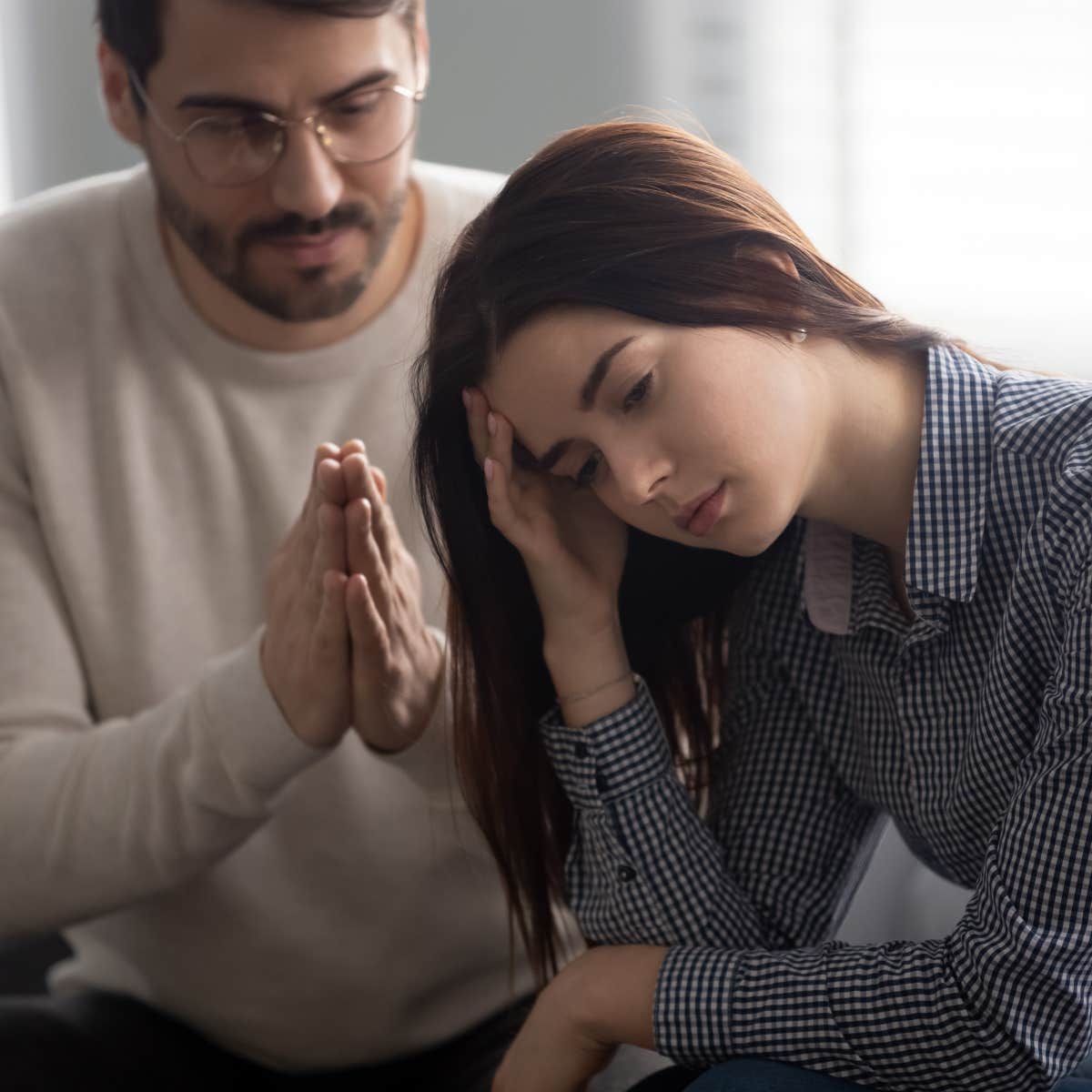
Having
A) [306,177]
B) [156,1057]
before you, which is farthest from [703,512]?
[156,1057]

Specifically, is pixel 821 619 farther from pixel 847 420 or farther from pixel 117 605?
pixel 117 605

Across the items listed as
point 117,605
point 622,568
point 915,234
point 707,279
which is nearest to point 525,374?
point 707,279

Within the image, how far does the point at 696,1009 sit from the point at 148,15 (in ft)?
3.40

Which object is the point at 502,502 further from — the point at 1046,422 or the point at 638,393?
the point at 1046,422

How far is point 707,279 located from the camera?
3.36 ft

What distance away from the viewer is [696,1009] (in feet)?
3.49

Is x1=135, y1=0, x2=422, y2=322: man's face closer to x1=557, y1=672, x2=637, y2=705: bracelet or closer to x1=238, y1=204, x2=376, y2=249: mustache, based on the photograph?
x1=238, y1=204, x2=376, y2=249: mustache


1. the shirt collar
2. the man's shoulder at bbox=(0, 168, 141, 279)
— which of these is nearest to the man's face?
the man's shoulder at bbox=(0, 168, 141, 279)

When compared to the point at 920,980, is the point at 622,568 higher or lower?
higher

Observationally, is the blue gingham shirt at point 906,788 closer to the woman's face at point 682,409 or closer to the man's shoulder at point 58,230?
the woman's face at point 682,409

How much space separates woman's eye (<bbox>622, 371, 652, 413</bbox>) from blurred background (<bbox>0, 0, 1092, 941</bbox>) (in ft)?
2.54

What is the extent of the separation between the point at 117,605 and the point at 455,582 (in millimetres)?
456

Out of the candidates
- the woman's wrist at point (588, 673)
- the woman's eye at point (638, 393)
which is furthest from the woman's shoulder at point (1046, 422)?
→ the woman's wrist at point (588, 673)

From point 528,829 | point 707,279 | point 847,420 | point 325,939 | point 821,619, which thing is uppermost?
point 707,279
